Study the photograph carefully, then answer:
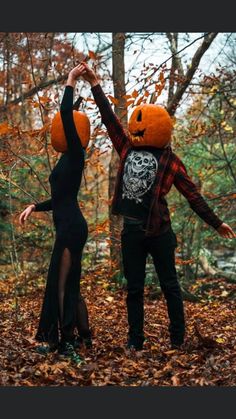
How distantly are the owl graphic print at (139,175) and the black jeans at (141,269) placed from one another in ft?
0.89

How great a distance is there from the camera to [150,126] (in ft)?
16.0

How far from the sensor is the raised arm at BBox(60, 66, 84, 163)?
4.67m

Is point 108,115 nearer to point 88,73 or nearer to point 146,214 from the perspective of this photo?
point 88,73

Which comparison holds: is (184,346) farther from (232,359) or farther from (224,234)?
(224,234)

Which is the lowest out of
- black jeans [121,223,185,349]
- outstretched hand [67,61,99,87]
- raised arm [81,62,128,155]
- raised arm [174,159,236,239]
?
black jeans [121,223,185,349]

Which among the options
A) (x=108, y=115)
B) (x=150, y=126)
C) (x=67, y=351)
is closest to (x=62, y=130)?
(x=108, y=115)

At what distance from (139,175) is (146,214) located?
35 centimetres

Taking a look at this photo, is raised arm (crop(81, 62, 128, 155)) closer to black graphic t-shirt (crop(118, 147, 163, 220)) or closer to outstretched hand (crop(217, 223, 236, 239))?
black graphic t-shirt (crop(118, 147, 163, 220))

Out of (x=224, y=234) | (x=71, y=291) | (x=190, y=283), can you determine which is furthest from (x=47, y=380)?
(x=190, y=283)

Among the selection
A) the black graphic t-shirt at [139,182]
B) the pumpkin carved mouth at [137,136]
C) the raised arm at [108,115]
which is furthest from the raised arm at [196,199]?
the raised arm at [108,115]

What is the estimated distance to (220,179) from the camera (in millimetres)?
12008

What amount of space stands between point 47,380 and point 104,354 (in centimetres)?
102

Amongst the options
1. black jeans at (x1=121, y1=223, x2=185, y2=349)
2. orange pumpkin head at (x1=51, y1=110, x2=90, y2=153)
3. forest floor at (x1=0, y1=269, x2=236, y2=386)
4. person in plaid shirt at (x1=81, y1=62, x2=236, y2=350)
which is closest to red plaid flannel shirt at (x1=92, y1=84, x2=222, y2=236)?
person in plaid shirt at (x1=81, y1=62, x2=236, y2=350)

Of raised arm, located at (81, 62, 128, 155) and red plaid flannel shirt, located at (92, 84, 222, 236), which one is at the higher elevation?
raised arm, located at (81, 62, 128, 155)
